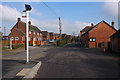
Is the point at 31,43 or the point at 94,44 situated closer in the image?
the point at 94,44

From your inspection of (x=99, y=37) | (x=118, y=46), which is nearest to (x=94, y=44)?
(x=99, y=37)

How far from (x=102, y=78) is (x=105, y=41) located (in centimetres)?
3834

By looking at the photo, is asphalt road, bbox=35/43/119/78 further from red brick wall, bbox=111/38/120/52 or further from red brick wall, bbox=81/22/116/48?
red brick wall, bbox=81/22/116/48

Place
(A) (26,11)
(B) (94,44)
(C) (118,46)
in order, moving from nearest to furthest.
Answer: (A) (26,11) → (C) (118,46) → (B) (94,44)

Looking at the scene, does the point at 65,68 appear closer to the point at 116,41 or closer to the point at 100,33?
the point at 116,41

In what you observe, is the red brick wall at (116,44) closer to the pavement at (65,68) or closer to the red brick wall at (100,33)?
the pavement at (65,68)

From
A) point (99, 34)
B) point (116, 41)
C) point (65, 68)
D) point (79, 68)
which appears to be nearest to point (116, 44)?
point (116, 41)

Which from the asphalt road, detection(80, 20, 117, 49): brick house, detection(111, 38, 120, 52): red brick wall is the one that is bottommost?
the asphalt road

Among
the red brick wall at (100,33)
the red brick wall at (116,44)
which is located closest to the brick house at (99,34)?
the red brick wall at (100,33)

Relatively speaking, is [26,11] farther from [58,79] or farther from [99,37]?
[99,37]

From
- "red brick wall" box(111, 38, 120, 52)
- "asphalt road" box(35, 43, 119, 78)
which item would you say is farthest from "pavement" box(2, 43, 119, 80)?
"red brick wall" box(111, 38, 120, 52)

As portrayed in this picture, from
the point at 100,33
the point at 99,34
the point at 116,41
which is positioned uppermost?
the point at 100,33

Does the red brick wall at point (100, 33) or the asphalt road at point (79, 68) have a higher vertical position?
the red brick wall at point (100, 33)

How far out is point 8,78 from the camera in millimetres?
7219
